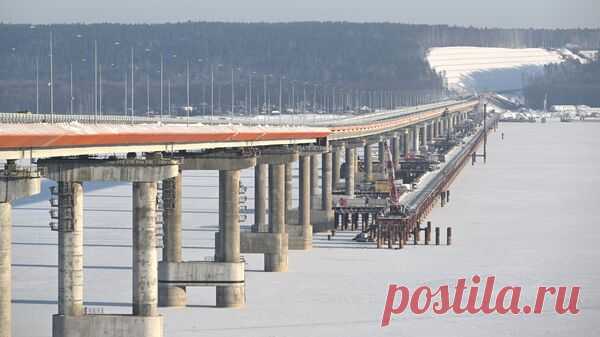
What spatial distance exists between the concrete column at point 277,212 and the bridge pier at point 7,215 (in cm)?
3549

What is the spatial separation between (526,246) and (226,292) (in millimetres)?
30844

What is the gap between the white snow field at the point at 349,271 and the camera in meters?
75.0

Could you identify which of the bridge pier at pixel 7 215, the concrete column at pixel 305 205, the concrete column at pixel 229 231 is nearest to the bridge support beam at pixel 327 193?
the concrete column at pixel 305 205

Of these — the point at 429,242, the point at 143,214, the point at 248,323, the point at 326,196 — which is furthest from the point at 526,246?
the point at 143,214

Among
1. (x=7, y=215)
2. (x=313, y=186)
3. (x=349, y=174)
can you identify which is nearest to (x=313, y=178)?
(x=313, y=186)

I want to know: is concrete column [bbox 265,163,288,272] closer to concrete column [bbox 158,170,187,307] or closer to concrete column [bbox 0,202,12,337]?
concrete column [bbox 158,170,187,307]

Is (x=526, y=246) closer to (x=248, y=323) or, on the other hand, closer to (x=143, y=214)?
(x=248, y=323)

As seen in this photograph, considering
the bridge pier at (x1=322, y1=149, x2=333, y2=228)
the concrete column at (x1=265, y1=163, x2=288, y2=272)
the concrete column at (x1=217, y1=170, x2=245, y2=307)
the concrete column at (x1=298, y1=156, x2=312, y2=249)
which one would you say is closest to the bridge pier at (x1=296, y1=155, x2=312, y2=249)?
the concrete column at (x1=298, y1=156, x2=312, y2=249)

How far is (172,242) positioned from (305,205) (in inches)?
1201

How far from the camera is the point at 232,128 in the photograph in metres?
88.9

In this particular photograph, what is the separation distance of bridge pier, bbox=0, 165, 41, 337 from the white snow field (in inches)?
490

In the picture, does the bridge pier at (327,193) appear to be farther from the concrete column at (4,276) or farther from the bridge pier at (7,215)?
the concrete column at (4,276)

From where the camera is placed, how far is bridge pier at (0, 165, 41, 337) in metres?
56.7

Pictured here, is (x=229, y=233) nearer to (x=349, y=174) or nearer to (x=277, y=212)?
(x=277, y=212)
